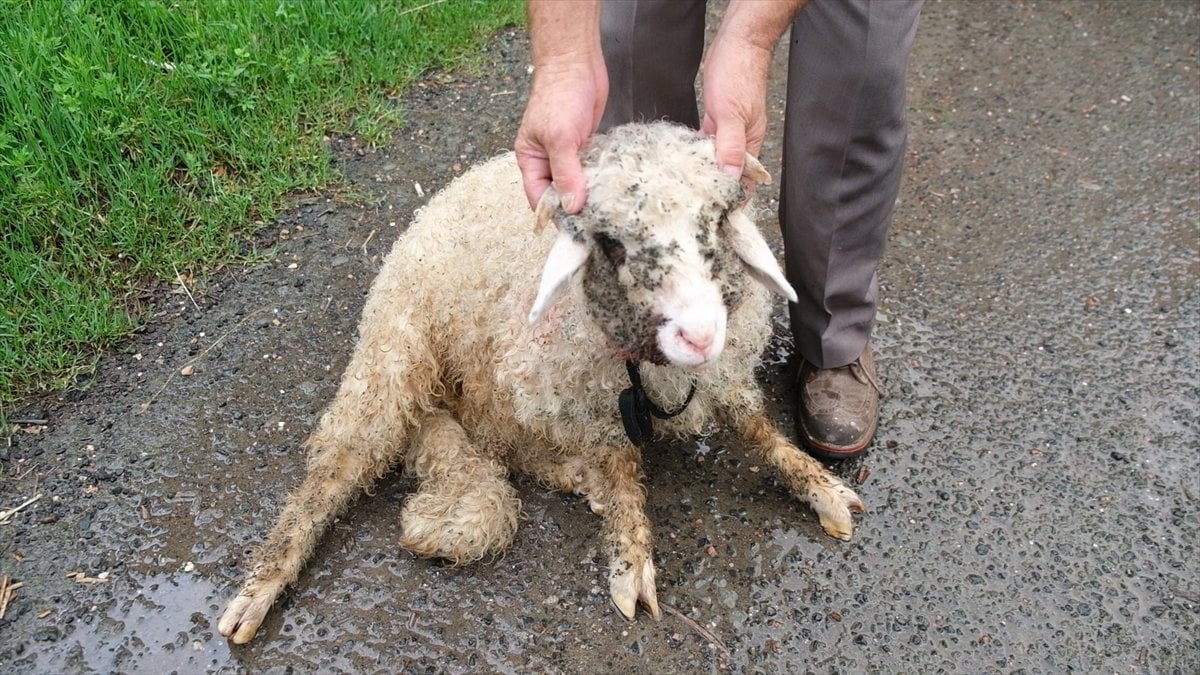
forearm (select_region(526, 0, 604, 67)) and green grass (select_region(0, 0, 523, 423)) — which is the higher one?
forearm (select_region(526, 0, 604, 67))

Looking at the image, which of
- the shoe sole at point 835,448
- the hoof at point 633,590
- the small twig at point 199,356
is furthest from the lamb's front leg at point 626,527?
the small twig at point 199,356

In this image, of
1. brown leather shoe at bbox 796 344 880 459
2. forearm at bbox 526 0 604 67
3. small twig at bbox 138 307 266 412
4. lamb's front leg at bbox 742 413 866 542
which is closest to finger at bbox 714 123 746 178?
forearm at bbox 526 0 604 67

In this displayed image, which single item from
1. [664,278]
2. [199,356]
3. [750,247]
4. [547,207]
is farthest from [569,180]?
[199,356]

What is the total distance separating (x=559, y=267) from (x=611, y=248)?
134mm

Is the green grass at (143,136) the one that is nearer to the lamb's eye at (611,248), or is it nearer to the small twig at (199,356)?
the small twig at (199,356)

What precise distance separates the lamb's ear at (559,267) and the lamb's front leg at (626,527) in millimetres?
855

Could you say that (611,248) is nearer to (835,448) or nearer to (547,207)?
(547,207)

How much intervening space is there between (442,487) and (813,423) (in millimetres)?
1271

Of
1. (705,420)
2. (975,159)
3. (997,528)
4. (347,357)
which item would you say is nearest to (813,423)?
(705,420)

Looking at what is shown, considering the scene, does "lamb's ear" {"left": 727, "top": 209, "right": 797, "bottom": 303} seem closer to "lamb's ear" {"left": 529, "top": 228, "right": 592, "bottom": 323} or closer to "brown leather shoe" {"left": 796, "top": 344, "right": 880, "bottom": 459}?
"lamb's ear" {"left": 529, "top": 228, "right": 592, "bottom": 323}

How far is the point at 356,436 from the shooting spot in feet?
8.79

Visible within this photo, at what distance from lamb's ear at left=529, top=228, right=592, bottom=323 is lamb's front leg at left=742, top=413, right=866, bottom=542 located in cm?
107

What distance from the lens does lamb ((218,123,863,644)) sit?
6.47 ft

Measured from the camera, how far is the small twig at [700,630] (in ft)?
8.03
